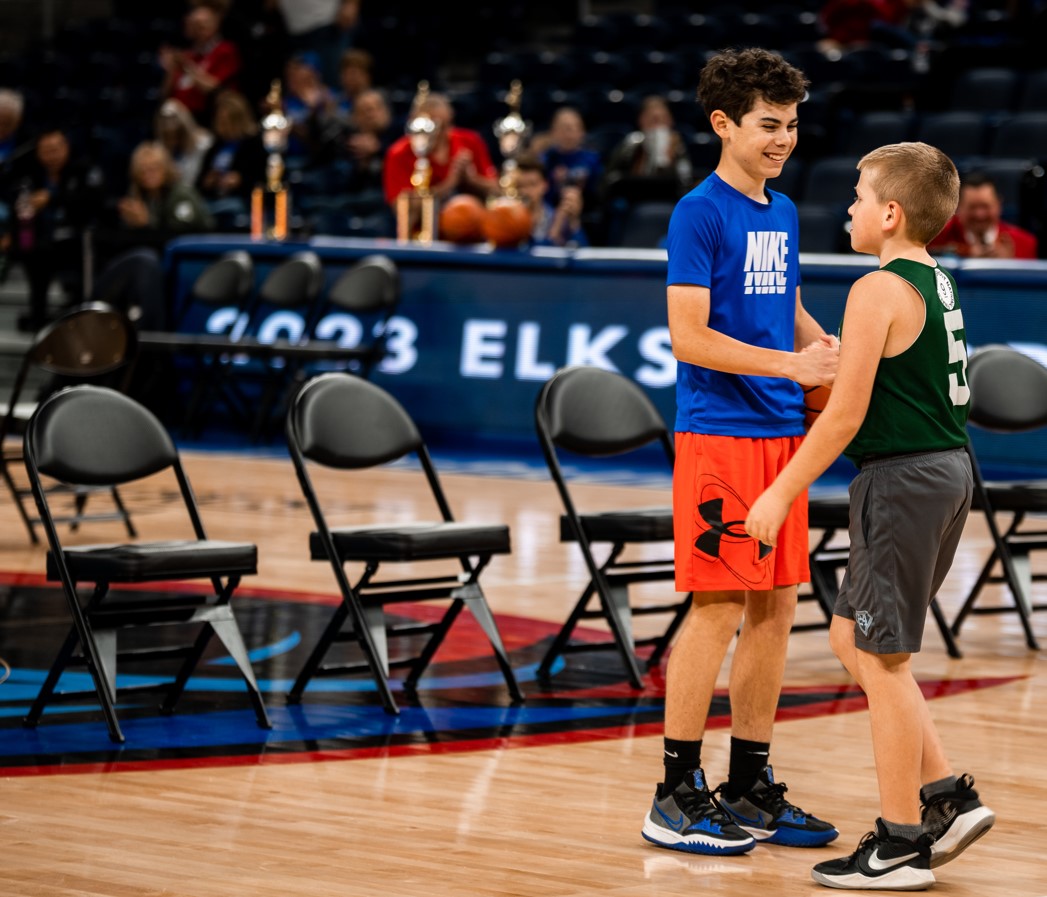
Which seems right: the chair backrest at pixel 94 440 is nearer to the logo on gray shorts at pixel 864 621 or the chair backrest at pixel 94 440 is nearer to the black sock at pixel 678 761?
the black sock at pixel 678 761

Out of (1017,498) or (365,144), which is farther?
(365,144)

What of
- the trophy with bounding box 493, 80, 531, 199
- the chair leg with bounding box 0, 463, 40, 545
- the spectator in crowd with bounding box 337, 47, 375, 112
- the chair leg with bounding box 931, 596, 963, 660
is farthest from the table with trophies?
the chair leg with bounding box 931, 596, 963, 660

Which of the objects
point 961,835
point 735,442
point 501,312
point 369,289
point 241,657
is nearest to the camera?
point 961,835

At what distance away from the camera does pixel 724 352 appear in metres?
4.29

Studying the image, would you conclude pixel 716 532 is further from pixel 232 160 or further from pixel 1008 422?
pixel 232 160

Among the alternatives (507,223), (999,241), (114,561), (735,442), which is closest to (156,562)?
(114,561)

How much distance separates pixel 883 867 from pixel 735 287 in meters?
1.31

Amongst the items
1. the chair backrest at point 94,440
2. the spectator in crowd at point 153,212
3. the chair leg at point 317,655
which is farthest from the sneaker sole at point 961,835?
the spectator in crowd at point 153,212

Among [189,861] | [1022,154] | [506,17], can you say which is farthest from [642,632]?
[506,17]

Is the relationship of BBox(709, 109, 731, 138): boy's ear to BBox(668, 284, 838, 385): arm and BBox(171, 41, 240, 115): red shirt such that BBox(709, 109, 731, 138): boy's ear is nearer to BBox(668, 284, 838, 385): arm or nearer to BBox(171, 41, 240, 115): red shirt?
BBox(668, 284, 838, 385): arm

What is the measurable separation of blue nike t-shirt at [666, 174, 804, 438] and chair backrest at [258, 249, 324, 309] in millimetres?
8809

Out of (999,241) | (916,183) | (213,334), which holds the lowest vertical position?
(213,334)

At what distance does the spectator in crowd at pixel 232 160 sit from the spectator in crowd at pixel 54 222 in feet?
2.96

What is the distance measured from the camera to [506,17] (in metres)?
20.0
